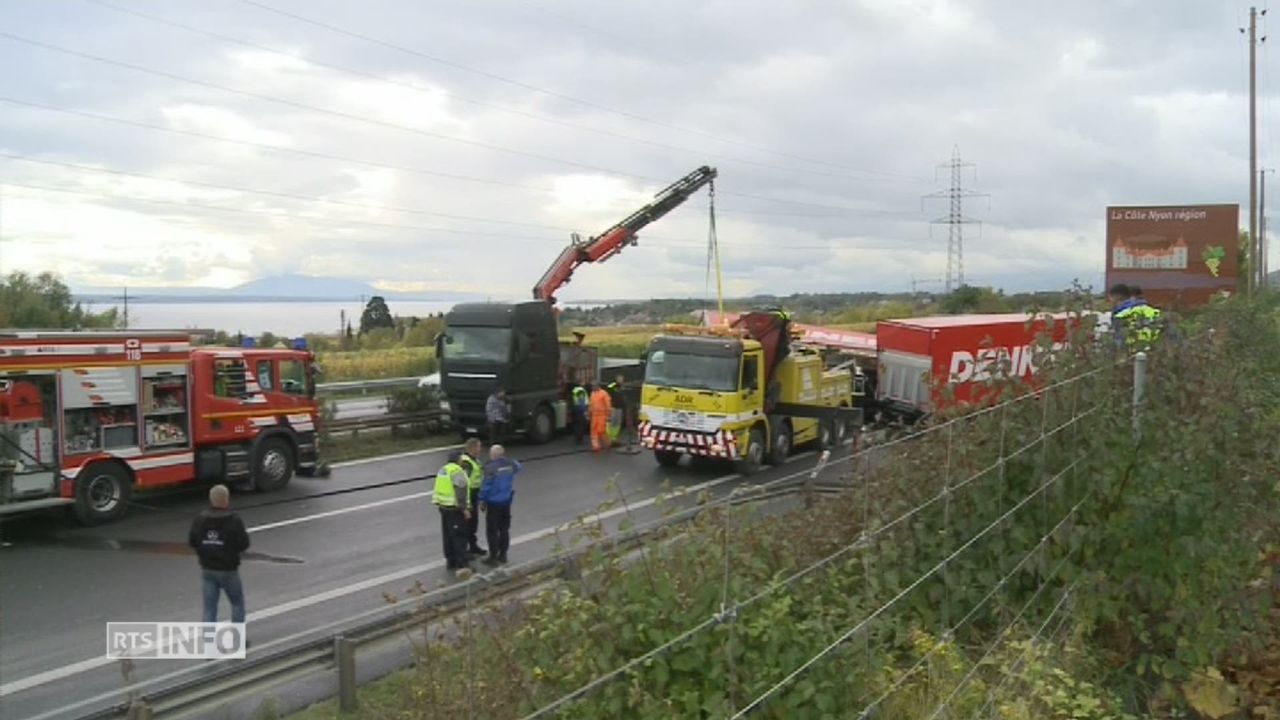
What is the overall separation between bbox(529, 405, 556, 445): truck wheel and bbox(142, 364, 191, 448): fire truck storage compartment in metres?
9.19

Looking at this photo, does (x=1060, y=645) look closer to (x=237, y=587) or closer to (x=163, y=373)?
(x=237, y=587)

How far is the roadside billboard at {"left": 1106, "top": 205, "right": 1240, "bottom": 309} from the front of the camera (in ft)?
125

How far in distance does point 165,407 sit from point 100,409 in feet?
3.39

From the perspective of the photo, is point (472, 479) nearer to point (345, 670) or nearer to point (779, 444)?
point (345, 670)

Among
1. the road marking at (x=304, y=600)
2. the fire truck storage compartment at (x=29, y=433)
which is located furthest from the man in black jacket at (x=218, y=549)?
the fire truck storage compartment at (x=29, y=433)

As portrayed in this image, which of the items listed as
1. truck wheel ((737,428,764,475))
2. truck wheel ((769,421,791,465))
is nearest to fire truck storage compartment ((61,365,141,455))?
truck wheel ((737,428,764,475))

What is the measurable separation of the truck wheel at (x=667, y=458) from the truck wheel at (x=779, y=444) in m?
1.93

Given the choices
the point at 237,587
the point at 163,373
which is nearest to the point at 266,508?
the point at 163,373

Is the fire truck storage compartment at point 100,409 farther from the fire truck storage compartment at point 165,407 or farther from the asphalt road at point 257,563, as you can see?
the asphalt road at point 257,563

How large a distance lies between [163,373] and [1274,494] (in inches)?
590

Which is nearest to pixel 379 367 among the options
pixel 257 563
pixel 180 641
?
pixel 257 563

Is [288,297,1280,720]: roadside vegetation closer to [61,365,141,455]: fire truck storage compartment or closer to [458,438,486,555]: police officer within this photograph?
[458,438,486,555]: police officer

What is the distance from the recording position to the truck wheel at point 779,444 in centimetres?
2122

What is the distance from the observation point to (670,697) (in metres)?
3.67
